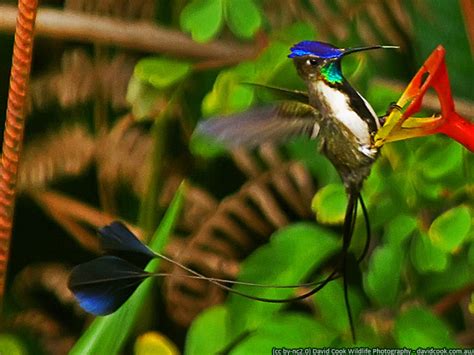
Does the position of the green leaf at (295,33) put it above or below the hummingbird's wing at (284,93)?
above

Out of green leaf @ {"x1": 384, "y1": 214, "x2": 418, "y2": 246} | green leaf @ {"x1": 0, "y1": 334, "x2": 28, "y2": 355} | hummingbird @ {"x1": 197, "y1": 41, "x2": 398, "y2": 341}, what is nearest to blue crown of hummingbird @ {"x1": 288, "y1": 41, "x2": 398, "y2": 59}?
hummingbird @ {"x1": 197, "y1": 41, "x2": 398, "y2": 341}

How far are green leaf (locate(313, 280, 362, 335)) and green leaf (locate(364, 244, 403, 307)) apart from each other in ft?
0.05

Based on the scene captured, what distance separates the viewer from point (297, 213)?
530 mm

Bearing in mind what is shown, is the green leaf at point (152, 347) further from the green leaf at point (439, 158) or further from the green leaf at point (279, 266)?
the green leaf at point (439, 158)

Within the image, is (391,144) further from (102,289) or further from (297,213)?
(102,289)

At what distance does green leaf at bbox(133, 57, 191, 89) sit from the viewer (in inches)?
19.9

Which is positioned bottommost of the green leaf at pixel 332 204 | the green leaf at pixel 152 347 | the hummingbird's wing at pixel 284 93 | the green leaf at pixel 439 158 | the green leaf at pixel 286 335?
the green leaf at pixel 152 347

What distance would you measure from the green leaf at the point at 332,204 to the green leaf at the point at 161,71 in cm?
12

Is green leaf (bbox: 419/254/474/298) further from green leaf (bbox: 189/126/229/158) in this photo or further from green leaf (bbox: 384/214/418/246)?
green leaf (bbox: 189/126/229/158)

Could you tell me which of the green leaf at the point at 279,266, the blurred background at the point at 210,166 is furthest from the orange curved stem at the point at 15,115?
the green leaf at the point at 279,266

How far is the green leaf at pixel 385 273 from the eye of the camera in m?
0.47

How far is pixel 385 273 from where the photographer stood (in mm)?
474

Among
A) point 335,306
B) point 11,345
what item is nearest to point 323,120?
point 335,306

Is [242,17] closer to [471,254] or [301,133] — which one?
[301,133]
